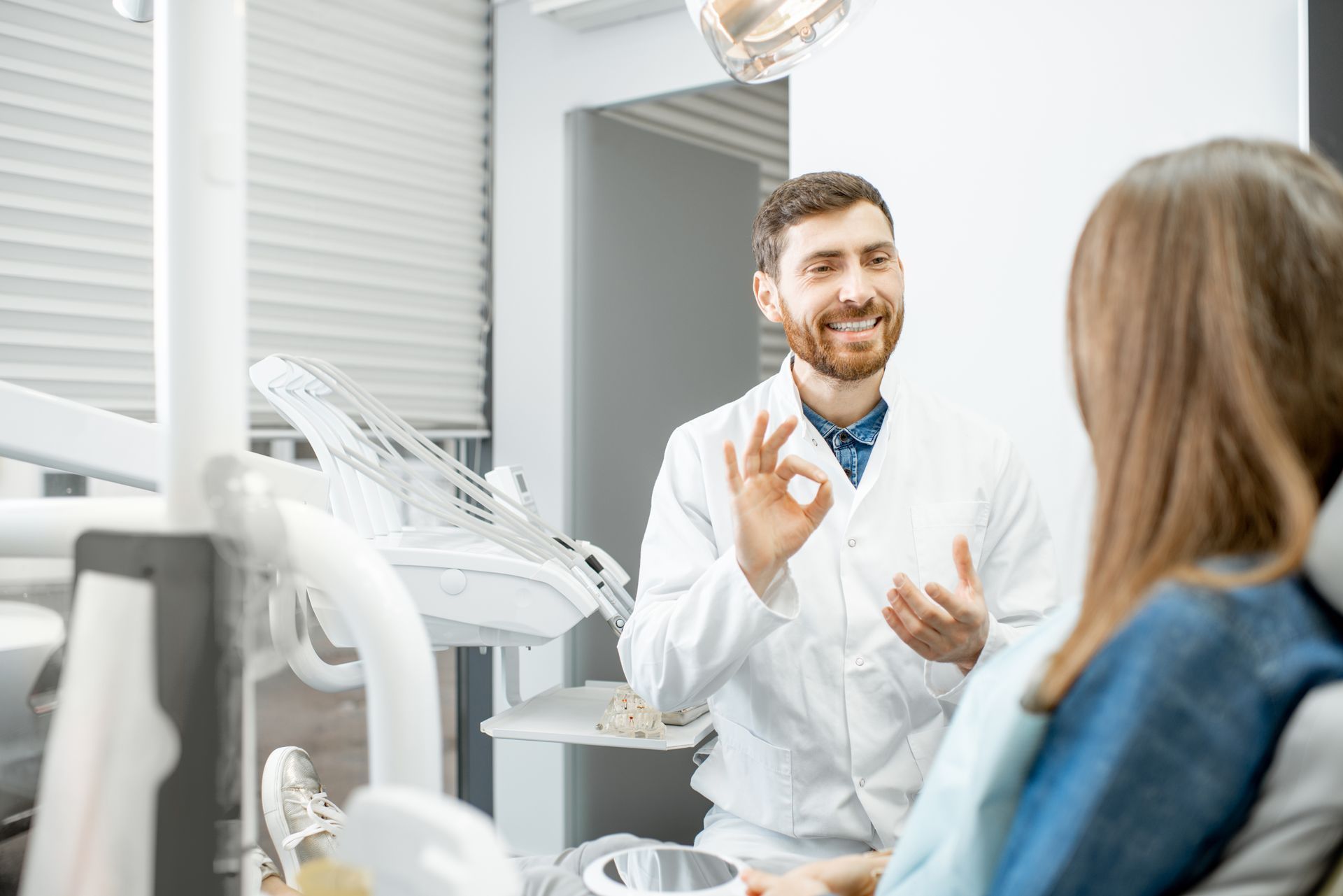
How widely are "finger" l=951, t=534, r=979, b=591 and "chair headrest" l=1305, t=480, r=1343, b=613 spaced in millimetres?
593

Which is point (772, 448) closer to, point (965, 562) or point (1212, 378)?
point (965, 562)

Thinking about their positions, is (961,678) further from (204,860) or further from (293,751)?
(204,860)

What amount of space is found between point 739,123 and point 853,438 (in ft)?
Answer: 5.87

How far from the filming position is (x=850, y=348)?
165 centimetres

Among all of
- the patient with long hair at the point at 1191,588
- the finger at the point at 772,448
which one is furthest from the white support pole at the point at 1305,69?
the patient with long hair at the point at 1191,588

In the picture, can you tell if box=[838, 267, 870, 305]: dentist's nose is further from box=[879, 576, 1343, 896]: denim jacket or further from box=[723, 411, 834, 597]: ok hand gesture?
box=[879, 576, 1343, 896]: denim jacket

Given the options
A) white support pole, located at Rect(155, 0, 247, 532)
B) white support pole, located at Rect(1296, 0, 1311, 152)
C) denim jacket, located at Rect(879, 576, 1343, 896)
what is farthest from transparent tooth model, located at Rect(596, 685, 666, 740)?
white support pole, located at Rect(1296, 0, 1311, 152)

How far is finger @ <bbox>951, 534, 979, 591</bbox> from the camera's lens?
3.99 ft

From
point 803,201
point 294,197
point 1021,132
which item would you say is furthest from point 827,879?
point 294,197

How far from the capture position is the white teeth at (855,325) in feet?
5.46

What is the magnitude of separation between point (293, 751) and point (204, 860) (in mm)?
1243

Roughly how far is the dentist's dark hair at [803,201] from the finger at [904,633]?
2.27 feet

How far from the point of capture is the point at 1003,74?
6.80 feet

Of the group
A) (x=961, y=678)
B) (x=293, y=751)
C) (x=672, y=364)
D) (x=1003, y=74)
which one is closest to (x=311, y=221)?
(x=672, y=364)
